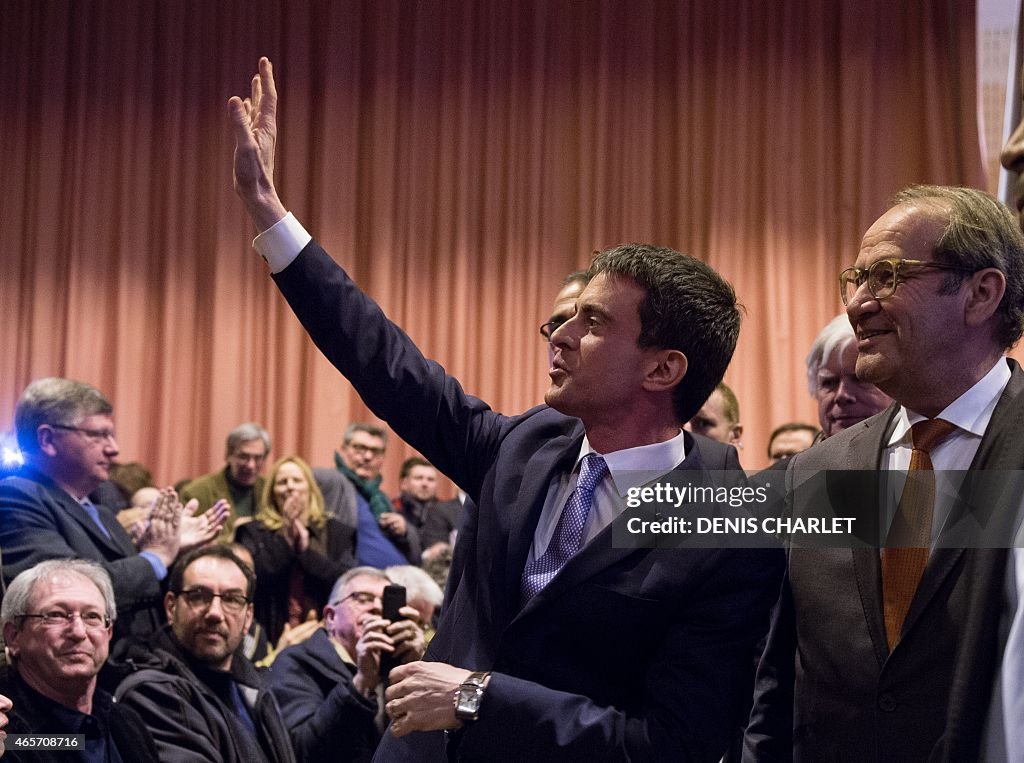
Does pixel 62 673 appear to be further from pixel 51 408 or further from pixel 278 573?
pixel 278 573

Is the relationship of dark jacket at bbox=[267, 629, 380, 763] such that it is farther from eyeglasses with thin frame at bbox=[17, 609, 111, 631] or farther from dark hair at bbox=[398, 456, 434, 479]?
dark hair at bbox=[398, 456, 434, 479]

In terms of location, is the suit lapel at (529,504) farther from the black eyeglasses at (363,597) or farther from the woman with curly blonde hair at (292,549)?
the woman with curly blonde hair at (292,549)

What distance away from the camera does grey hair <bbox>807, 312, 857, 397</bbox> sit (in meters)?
2.69

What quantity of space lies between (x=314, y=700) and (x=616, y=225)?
14.7 ft

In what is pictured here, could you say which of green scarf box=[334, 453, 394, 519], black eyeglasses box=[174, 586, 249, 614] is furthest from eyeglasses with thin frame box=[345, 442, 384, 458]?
black eyeglasses box=[174, 586, 249, 614]

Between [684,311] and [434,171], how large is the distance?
5942mm

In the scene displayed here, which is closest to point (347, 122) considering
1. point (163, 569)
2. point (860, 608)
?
point (163, 569)

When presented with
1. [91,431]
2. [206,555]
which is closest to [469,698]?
[206,555]

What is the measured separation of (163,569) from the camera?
11.9ft

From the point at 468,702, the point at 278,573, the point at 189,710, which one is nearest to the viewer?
the point at 468,702

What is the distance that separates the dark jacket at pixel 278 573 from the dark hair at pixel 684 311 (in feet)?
9.78

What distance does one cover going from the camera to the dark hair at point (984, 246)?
1.90m

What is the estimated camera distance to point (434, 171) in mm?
7730

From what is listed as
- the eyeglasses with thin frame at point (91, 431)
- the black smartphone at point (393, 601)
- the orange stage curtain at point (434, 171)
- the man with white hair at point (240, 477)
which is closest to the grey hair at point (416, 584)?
the eyeglasses with thin frame at point (91, 431)
